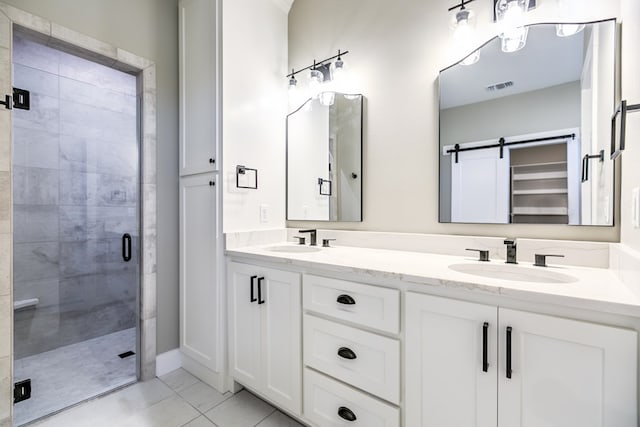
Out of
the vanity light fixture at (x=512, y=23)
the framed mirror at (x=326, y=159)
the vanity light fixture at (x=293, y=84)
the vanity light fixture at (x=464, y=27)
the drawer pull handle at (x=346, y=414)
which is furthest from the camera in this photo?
the vanity light fixture at (x=293, y=84)

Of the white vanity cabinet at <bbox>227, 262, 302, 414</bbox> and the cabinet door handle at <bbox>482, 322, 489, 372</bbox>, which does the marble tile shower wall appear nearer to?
the white vanity cabinet at <bbox>227, 262, 302, 414</bbox>

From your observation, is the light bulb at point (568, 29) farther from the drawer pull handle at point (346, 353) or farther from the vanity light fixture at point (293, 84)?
the drawer pull handle at point (346, 353)

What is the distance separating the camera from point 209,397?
1688mm

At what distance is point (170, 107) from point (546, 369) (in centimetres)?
241

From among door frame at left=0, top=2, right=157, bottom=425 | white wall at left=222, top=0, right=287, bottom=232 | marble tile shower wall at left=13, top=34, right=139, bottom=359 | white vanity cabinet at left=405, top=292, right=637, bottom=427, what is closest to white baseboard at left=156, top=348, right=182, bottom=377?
door frame at left=0, top=2, right=157, bottom=425

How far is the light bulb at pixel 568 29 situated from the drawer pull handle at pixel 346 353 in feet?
5.38

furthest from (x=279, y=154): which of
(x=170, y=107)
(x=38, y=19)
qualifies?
(x=38, y=19)

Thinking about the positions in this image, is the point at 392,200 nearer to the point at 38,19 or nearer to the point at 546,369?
the point at 546,369

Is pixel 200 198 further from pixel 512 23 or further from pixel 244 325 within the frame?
pixel 512 23

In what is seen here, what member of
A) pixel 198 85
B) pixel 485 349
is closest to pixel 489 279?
→ pixel 485 349

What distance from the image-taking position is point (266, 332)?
4.86 ft

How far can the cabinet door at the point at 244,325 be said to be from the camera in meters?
1.54

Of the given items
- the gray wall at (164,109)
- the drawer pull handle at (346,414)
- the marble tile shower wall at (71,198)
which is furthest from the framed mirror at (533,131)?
the marble tile shower wall at (71,198)

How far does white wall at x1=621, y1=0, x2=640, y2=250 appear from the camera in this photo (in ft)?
2.81
